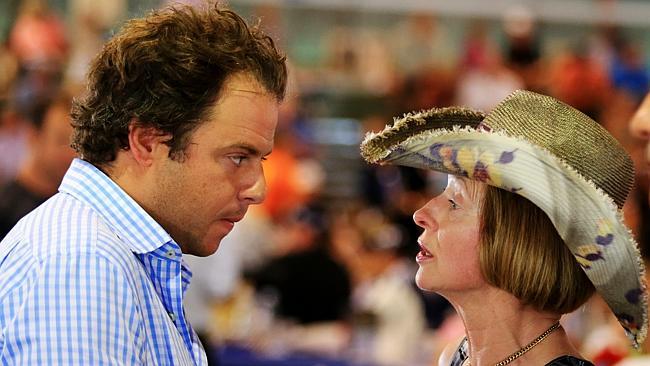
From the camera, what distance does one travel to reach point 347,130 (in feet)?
31.8

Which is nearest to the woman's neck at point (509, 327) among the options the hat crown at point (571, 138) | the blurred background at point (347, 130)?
the hat crown at point (571, 138)

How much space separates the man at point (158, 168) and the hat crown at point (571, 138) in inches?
18.3

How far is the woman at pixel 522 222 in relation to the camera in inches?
81.1

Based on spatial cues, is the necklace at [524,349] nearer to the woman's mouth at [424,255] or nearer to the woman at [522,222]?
the woman at [522,222]

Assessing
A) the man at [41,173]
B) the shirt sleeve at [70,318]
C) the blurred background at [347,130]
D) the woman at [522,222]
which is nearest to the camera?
the shirt sleeve at [70,318]

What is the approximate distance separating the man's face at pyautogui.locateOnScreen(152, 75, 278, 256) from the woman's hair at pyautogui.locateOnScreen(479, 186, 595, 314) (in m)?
0.49

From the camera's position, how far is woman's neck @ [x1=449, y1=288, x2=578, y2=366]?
225 centimetres

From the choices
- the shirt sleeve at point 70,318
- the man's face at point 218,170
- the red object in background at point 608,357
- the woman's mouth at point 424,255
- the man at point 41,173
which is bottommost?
the red object in background at point 608,357

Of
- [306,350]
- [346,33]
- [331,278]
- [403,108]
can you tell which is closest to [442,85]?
[403,108]

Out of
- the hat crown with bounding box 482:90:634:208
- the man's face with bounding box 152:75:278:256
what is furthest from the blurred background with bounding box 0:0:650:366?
the man's face with bounding box 152:75:278:256

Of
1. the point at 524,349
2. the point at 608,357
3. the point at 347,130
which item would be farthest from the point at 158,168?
the point at 347,130

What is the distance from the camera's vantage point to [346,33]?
9586mm

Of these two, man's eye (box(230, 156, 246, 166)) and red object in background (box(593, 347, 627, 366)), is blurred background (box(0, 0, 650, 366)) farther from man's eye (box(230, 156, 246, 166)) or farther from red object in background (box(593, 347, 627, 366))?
man's eye (box(230, 156, 246, 166))

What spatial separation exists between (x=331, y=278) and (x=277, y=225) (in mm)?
1133
